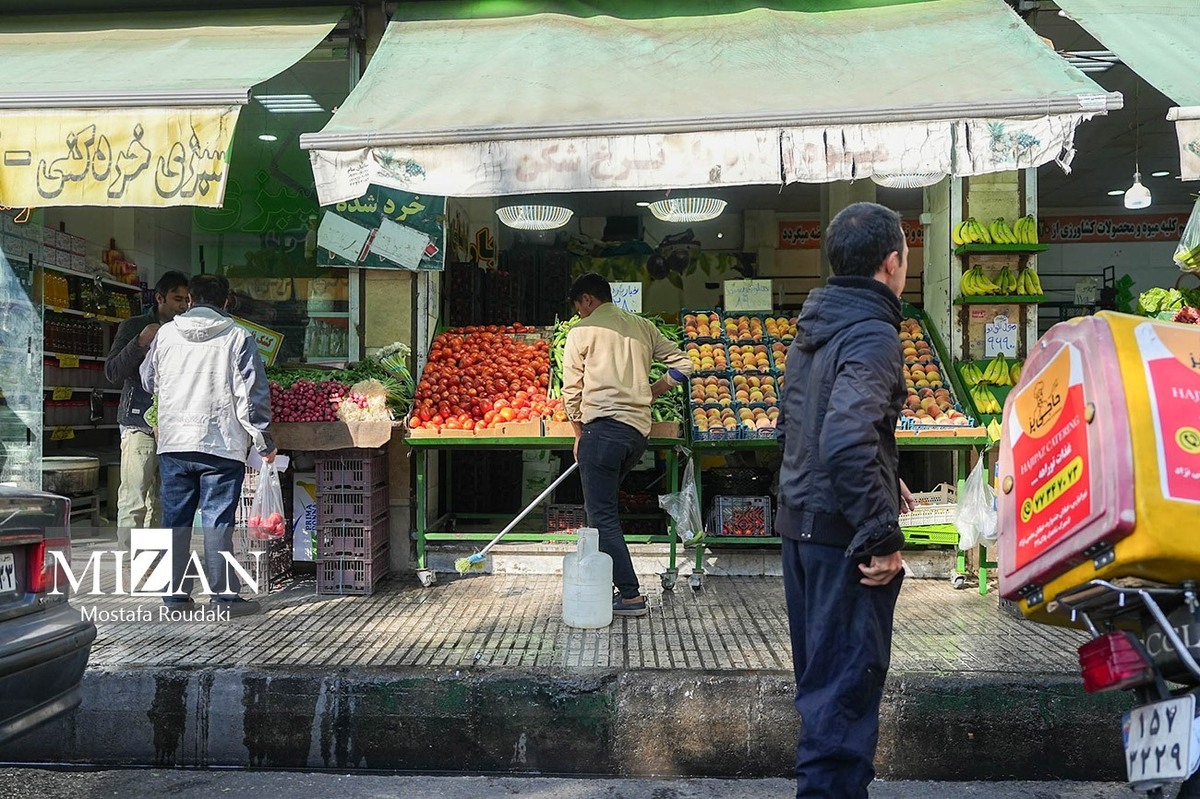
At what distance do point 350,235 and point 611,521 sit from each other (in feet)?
→ 9.76

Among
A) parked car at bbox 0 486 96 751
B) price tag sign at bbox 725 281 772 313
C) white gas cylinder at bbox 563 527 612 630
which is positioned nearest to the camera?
parked car at bbox 0 486 96 751

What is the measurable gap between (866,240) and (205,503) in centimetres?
427

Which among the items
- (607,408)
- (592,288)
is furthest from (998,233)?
(607,408)

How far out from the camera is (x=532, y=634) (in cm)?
520

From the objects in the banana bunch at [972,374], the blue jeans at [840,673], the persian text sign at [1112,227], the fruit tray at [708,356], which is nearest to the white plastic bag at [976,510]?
the banana bunch at [972,374]

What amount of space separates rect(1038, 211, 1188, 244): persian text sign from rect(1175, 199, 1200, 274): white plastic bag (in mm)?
10087

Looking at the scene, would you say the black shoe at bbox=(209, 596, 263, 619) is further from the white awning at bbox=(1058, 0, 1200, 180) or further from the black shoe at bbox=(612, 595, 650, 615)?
the white awning at bbox=(1058, 0, 1200, 180)

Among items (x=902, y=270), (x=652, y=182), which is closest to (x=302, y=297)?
(x=652, y=182)

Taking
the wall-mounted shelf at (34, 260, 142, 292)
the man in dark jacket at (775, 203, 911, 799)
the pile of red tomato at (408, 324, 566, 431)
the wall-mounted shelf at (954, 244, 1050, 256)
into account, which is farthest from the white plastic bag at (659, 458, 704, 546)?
the wall-mounted shelf at (34, 260, 142, 292)

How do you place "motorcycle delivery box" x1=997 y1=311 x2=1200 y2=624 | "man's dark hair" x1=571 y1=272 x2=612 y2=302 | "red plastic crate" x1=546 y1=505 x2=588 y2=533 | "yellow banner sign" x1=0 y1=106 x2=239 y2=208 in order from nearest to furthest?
"motorcycle delivery box" x1=997 y1=311 x2=1200 y2=624 < "yellow banner sign" x1=0 y1=106 x2=239 y2=208 < "man's dark hair" x1=571 y1=272 x2=612 y2=302 < "red plastic crate" x1=546 y1=505 x2=588 y2=533

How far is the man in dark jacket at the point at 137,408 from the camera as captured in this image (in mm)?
6363

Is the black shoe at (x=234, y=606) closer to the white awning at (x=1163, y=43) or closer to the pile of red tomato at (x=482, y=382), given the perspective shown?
the pile of red tomato at (x=482, y=382)

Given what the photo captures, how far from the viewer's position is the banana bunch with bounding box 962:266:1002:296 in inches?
268

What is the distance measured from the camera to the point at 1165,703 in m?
2.43
